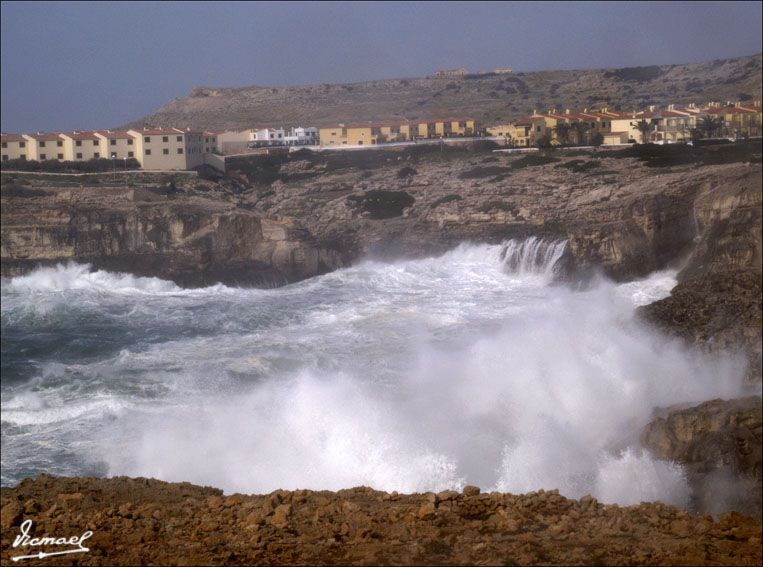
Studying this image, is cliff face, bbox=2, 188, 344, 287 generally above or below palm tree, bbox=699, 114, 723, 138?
below

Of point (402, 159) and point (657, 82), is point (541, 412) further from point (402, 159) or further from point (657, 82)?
point (402, 159)

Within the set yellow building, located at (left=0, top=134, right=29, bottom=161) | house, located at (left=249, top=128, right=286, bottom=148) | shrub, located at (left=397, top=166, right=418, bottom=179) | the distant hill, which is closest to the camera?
the distant hill

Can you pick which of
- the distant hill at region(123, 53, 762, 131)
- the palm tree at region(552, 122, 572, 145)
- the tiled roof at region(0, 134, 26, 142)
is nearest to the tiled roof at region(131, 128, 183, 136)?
the distant hill at region(123, 53, 762, 131)

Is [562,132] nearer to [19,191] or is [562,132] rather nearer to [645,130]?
[645,130]

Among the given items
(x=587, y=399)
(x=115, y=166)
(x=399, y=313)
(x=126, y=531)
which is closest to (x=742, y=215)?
(x=587, y=399)

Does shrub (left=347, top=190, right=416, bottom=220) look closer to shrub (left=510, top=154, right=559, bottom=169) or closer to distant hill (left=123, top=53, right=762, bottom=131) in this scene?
shrub (left=510, top=154, right=559, bottom=169)

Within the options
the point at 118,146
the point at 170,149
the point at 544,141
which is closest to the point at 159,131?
the point at 170,149
